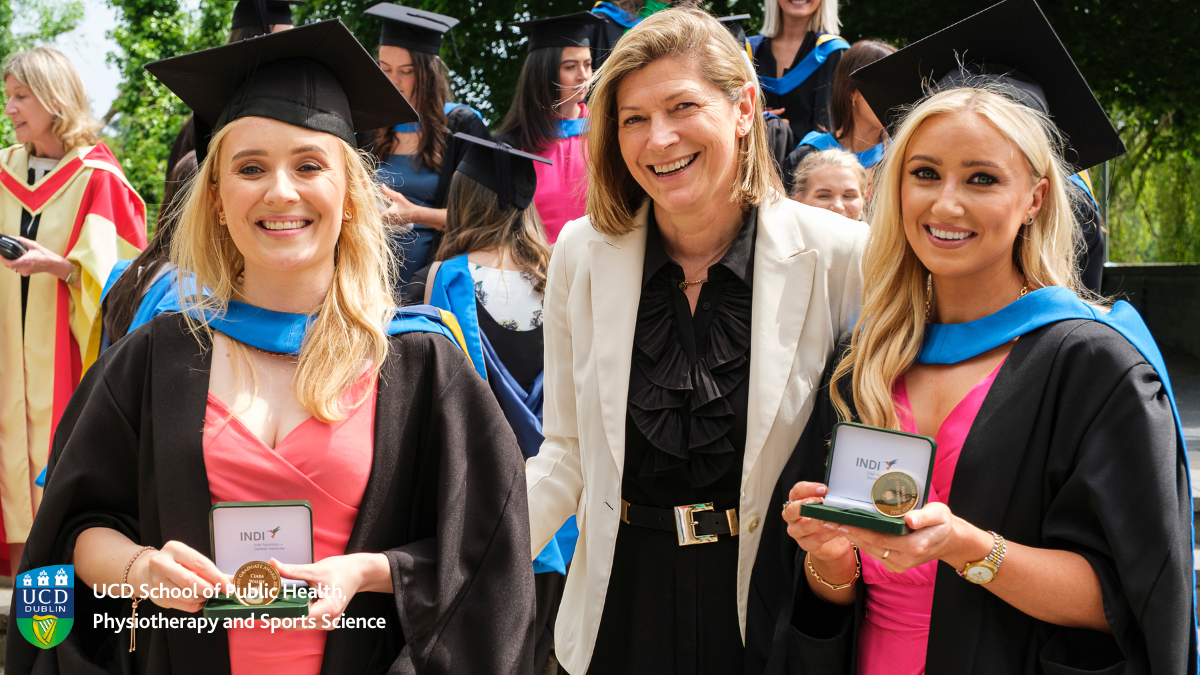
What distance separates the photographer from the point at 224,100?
92.7 inches

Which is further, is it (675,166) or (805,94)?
(805,94)

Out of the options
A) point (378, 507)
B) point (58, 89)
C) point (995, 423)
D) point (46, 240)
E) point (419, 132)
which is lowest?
point (378, 507)

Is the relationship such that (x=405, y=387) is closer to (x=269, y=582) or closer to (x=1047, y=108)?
(x=269, y=582)

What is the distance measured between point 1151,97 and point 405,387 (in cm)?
1220

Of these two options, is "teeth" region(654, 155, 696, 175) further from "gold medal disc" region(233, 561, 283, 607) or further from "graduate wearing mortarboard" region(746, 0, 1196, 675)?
"gold medal disc" region(233, 561, 283, 607)

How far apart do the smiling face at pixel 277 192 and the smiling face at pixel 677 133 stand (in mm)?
778

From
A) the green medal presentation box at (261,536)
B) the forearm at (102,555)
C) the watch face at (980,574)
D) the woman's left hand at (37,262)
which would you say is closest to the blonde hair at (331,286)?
the green medal presentation box at (261,536)

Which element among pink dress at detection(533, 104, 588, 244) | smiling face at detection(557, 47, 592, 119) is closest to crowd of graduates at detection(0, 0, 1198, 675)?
pink dress at detection(533, 104, 588, 244)

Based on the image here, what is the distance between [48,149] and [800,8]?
4.19 meters

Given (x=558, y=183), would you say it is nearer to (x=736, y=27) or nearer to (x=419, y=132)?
(x=419, y=132)

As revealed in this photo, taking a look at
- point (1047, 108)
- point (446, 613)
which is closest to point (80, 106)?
point (446, 613)

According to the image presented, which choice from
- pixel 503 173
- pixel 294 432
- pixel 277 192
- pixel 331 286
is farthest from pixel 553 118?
pixel 294 432

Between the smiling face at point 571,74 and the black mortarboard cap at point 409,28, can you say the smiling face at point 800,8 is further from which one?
the black mortarboard cap at point 409,28

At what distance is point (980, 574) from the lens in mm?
1854
